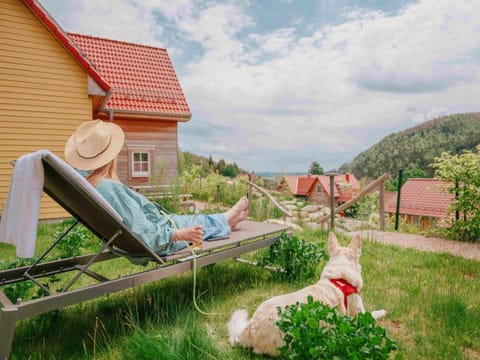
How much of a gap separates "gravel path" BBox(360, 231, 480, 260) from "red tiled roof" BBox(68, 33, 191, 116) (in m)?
8.92

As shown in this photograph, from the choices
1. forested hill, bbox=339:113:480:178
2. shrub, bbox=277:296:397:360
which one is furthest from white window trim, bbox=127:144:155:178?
forested hill, bbox=339:113:480:178

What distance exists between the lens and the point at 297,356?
5.27ft

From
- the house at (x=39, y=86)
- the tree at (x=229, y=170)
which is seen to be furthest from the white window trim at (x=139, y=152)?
the tree at (x=229, y=170)

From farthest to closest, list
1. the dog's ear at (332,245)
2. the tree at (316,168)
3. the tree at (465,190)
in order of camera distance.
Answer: the tree at (316,168), the tree at (465,190), the dog's ear at (332,245)

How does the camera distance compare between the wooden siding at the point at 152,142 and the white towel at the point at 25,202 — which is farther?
the wooden siding at the point at 152,142

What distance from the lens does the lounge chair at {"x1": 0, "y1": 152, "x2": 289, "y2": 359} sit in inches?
69.8

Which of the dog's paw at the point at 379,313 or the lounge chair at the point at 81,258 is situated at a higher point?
the lounge chair at the point at 81,258

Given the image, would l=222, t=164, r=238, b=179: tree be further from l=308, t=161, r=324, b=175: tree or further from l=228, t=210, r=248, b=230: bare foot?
l=228, t=210, r=248, b=230: bare foot

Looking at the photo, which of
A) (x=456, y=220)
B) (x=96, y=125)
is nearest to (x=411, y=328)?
(x=96, y=125)

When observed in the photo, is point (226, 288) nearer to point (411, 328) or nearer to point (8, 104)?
point (411, 328)

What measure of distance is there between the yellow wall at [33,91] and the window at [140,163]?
3.63 m

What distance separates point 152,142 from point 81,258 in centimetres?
1035

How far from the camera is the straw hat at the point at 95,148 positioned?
2.63 meters

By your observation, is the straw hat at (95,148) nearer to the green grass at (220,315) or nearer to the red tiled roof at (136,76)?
the green grass at (220,315)
